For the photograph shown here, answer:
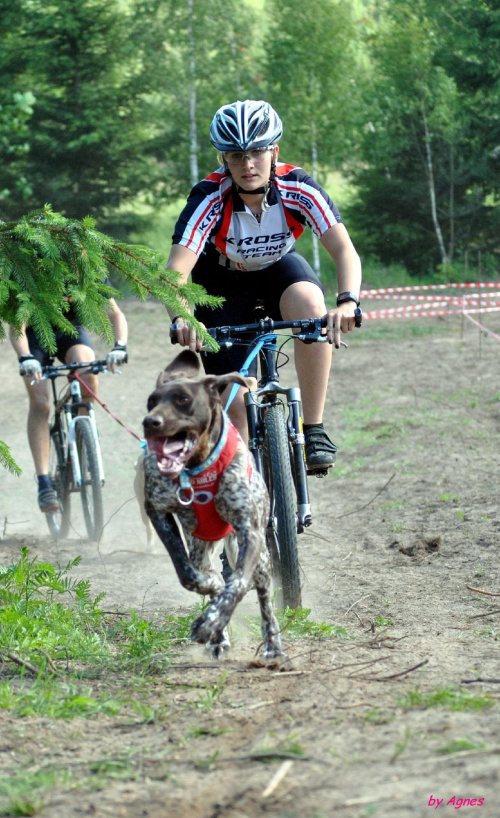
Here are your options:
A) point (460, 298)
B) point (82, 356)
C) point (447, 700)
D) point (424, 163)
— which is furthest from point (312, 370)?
point (424, 163)

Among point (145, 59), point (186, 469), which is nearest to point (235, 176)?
point (186, 469)

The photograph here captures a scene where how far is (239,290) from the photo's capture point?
207 inches

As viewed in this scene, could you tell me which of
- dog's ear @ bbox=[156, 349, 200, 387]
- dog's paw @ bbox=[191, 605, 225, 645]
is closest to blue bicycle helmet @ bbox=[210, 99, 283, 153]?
dog's ear @ bbox=[156, 349, 200, 387]

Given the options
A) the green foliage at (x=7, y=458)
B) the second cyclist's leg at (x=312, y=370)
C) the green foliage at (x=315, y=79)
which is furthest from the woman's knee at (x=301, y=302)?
the green foliage at (x=315, y=79)

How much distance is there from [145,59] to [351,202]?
7130 mm

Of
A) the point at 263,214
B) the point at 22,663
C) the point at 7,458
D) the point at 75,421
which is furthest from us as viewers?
the point at 75,421

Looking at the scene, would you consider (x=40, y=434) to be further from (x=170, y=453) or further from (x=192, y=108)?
(x=192, y=108)

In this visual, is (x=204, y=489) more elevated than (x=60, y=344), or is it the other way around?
(x=60, y=344)

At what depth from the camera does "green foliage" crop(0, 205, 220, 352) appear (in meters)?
4.43

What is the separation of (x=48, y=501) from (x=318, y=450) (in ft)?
10.4

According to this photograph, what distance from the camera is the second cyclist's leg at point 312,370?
505 centimetres

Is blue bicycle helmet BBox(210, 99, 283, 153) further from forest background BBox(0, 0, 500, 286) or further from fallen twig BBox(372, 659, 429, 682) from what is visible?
forest background BBox(0, 0, 500, 286)

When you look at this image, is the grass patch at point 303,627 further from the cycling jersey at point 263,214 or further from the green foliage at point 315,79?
the green foliage at point 315,79

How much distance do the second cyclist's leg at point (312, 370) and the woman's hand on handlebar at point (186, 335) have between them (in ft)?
2.40
